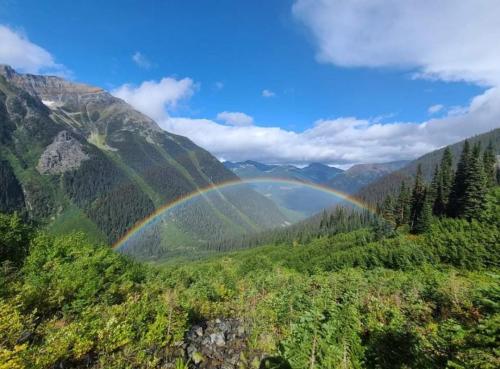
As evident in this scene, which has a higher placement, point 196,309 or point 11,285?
point 11,285

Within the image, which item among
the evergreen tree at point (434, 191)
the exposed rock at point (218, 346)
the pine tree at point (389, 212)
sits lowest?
the pine tree at point (389, 212)

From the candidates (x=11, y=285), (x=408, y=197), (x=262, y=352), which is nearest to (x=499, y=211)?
(x=408, y=197)

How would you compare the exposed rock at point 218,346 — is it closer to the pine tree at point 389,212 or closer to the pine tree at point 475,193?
the pine tree at point 475,193

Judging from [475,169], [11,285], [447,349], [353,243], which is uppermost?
[475,169]

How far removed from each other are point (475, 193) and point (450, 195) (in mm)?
12682

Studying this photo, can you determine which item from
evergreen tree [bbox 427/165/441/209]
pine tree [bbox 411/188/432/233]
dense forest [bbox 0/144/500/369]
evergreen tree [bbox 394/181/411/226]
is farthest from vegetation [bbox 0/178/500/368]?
evergreen tree [bbox 394/181/411/226]

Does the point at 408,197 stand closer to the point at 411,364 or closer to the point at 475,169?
the point at 475,169

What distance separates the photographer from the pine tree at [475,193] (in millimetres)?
59312

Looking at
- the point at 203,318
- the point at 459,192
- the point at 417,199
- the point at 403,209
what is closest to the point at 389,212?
the point at 403,209

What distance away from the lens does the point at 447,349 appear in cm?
793

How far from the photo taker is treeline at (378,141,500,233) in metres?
60.6

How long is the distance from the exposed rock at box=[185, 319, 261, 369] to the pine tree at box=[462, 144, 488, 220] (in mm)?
65739

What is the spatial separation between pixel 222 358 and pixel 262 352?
99.1 inches

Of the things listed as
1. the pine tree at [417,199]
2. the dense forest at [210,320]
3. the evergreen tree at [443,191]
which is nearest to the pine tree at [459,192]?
the evergreen tree at [443,191]
